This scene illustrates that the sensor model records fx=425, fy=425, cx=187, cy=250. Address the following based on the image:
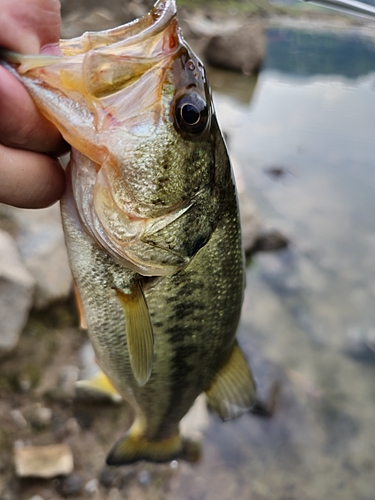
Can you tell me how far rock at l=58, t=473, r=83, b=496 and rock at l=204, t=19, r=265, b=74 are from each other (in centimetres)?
1609

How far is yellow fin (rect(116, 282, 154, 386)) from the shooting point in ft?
4.47

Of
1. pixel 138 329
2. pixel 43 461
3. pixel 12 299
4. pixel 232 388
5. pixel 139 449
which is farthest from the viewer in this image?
pixel 12 299

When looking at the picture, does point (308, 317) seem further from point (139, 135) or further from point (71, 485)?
point (139, 135)

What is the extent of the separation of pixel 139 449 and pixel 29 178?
1484mm

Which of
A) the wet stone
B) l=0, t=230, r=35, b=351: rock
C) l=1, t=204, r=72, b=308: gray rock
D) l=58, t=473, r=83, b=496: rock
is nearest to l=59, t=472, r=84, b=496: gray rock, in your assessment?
l=58, t=473, r=83, b=496: rock

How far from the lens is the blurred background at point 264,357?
2975 millimetres

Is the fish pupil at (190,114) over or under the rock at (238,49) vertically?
over

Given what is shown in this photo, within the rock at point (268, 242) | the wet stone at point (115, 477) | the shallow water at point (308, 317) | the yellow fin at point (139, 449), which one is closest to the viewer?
the yellow fin at point (139, 449)

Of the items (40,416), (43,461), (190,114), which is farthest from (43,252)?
(190,114)

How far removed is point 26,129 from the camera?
109 centimetres

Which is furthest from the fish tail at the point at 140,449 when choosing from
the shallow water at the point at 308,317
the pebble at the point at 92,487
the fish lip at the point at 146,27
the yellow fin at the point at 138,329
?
the fish lip at the point at 146,27

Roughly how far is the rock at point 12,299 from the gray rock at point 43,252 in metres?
0.29

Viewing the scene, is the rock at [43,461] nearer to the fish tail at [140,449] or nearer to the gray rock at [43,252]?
the fish tail at [140,449]

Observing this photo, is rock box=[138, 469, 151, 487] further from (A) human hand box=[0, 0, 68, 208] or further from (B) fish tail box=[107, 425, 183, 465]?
(A) human hand box=[0, 0, 68, 208]
